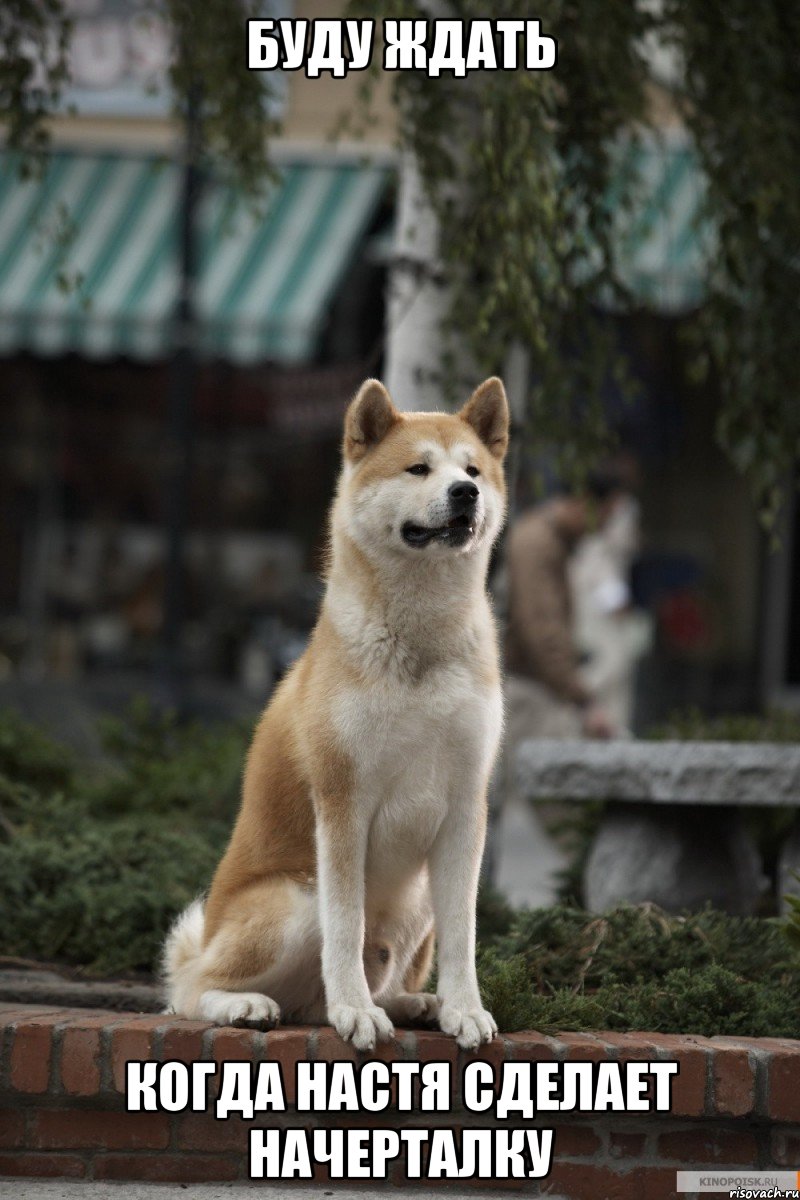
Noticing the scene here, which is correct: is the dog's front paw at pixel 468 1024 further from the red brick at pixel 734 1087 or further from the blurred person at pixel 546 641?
the blurred person at pixel 546 641

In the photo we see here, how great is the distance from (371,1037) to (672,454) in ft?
35.2

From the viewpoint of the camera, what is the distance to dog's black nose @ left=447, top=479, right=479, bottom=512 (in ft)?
10.9

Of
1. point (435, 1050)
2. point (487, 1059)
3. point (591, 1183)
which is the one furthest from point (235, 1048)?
point (591, 1183)

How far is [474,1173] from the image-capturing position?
352cm

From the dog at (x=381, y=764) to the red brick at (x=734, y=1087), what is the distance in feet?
1.71

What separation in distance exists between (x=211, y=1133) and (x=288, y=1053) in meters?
0.28

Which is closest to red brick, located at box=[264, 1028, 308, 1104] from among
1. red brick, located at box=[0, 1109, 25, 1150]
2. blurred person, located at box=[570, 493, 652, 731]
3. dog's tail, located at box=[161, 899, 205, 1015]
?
dog's tail, located at box=[161, 899, 205, 1015]

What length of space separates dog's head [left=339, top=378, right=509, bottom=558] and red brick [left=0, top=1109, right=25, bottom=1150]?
151cm

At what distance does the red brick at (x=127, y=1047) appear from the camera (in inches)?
137

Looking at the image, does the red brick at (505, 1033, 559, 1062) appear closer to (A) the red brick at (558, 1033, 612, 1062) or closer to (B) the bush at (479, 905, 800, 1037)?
(A) the red brick at (558, 1033, 612, 1062)

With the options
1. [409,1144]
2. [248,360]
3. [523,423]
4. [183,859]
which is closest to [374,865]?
[409,1144]

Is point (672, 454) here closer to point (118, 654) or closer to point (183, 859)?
point (118, 654)

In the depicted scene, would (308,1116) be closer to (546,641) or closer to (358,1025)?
(358,1025)

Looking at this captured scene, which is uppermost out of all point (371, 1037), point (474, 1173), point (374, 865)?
point (374, 865)
